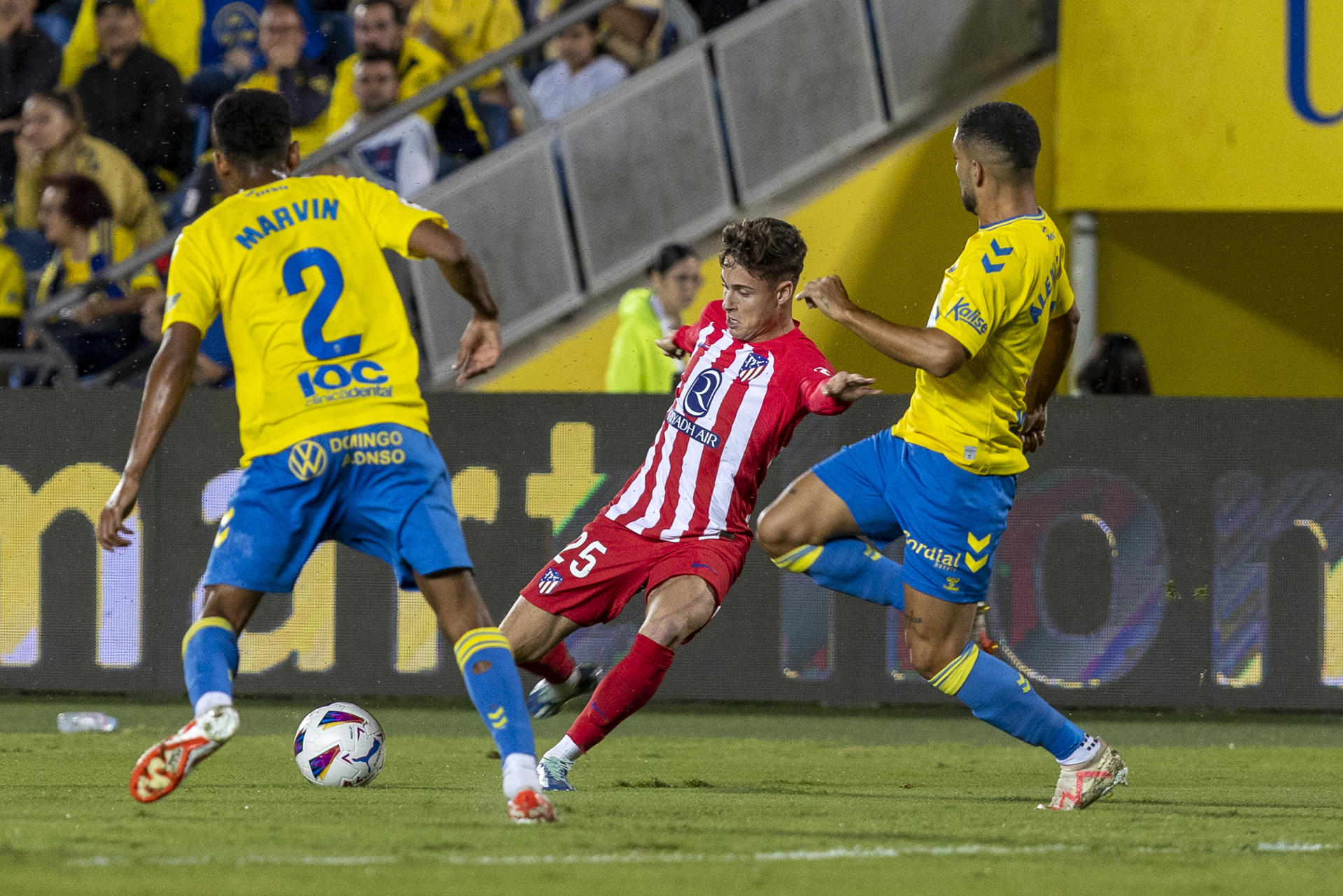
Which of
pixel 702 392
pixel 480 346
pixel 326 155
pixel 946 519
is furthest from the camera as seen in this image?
pixel 326 155

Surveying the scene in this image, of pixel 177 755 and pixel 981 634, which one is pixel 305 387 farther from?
pixel 981 634

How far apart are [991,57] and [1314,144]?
6.71ft

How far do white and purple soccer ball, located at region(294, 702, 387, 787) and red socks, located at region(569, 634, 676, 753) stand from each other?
668 mm

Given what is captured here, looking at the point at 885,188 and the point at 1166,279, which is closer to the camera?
the point at 885,188

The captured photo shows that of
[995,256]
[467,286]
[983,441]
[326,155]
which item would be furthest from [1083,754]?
[326,155]

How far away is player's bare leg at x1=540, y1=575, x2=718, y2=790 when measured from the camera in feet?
17.9

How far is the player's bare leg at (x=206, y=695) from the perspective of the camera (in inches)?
174

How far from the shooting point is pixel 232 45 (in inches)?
475

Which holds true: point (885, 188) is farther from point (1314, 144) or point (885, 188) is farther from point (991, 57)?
point (1314, 144)

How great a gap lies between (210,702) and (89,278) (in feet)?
22.9

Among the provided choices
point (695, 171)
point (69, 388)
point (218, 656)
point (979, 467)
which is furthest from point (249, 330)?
point (695, 171)

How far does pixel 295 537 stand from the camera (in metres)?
4.70

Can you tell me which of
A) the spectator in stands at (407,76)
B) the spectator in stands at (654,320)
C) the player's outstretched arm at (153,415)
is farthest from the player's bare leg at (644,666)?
the spectator in stands at (407,76)

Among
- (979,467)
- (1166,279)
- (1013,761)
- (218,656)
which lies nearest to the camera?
(218,656)
